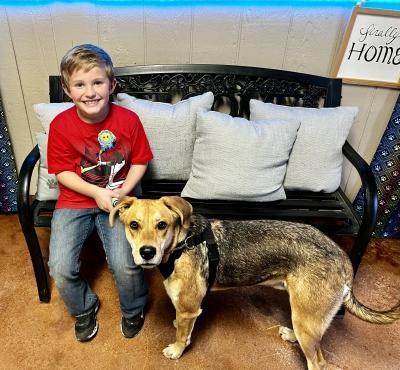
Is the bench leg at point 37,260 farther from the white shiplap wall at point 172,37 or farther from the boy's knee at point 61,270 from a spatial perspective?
the white shiplap wall at point 172,37

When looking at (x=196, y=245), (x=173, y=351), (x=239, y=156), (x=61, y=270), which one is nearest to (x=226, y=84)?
(x=239, y=156)

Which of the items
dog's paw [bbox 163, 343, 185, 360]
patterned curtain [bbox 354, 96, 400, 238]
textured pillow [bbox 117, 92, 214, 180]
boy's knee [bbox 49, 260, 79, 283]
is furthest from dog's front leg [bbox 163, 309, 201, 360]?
patterned curtain [bbox 354, 96, 400, 238]

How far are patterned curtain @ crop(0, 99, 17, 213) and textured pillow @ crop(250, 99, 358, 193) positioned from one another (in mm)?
1915

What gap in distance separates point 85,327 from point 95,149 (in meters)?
1.03

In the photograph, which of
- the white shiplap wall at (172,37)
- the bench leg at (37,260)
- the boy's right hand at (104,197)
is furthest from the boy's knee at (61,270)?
the white shiplap wall at (172,37)

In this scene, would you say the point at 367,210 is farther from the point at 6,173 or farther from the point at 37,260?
the point at 6,173

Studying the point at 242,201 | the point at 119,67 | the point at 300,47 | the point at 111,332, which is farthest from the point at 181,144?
the point at 111,332

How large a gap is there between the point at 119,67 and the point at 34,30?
0.61 m

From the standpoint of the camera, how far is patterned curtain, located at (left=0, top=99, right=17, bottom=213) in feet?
8.50

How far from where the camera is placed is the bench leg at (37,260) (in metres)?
1.93

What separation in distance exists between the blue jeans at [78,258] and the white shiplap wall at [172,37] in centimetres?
119

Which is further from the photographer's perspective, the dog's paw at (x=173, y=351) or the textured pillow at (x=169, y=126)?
the textured pillow at (x=169, y=126)

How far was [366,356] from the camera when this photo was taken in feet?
6.42

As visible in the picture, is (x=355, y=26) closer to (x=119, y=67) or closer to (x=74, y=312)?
(x=119, y=67)
